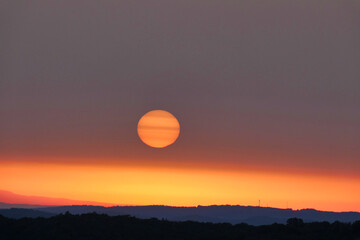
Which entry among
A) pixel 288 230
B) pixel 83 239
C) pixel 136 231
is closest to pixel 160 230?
pixel 136 231

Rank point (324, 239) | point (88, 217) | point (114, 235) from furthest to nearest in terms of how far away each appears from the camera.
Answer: point (88, 217) → point (114, 235) → point (324, 239)

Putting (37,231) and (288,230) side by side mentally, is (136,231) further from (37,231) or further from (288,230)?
(288,230)

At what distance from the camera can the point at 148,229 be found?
63.0 m

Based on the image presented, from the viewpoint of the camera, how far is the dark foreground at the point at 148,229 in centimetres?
5922

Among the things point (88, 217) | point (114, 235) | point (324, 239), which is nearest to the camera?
point (324, 239)

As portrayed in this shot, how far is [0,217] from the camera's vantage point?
226 feet

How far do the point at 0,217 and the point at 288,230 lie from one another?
2843cm

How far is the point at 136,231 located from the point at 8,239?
1129 centimetres

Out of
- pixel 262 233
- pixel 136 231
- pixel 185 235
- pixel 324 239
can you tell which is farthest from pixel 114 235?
pixel 324 239

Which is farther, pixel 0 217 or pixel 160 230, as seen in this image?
pixel 0 217

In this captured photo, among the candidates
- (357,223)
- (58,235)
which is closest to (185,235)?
(58,235)

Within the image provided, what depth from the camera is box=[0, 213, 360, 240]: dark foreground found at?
194ft

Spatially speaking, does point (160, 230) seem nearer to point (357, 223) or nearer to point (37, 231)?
point (37, 231)

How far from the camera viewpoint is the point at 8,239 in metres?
61.4
